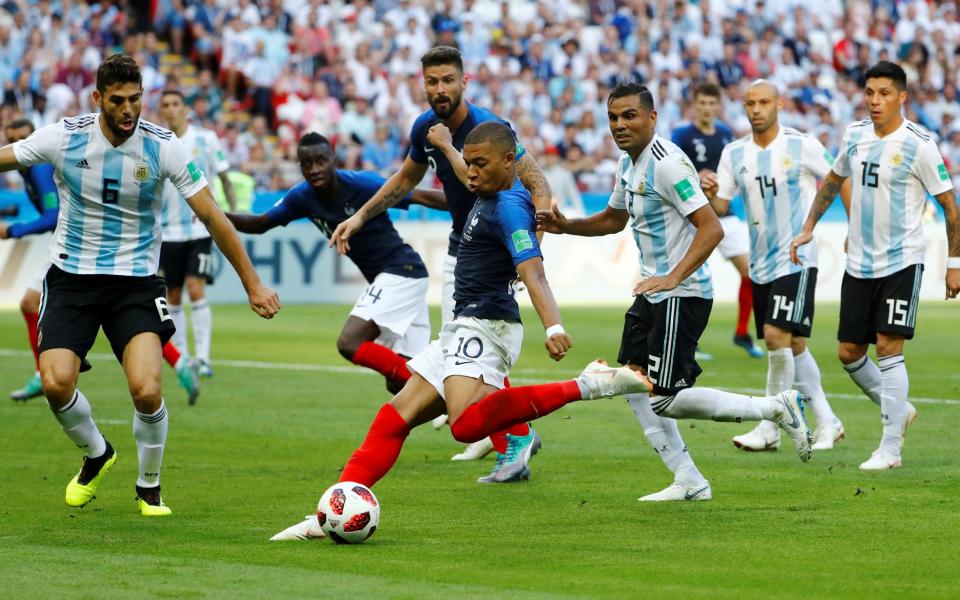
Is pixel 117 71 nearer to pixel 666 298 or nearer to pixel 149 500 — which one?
pixel 149 500

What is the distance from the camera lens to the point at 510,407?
7.21 metres

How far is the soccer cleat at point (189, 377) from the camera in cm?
1268

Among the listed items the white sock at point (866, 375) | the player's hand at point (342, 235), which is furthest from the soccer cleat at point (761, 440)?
the player's hand at point (342, 235)

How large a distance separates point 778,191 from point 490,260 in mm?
3693

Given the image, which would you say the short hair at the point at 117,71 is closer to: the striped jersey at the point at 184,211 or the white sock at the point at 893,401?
the white sock at the point at 893,401

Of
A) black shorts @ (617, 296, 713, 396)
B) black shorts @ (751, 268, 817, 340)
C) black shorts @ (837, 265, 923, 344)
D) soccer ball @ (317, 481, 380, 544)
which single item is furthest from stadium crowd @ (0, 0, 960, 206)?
soccer ball @ (317, 481, 380, 544)

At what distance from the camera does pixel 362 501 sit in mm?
7070

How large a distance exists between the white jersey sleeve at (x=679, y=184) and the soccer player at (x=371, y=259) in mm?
2765

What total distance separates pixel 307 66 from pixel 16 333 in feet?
34.4

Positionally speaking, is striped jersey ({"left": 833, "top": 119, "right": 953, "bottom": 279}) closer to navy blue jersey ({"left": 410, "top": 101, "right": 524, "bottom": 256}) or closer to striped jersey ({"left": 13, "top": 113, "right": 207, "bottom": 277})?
navy blue jersey ({"left": 410, "top": 101, "right": 524, "bottom": 256})

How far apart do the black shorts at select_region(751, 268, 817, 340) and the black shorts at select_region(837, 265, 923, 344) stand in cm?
62

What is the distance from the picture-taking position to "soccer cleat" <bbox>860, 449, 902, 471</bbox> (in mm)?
9414

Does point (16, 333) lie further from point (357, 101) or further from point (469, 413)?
point (469, 413)

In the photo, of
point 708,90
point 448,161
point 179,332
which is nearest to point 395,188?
point 448,161
